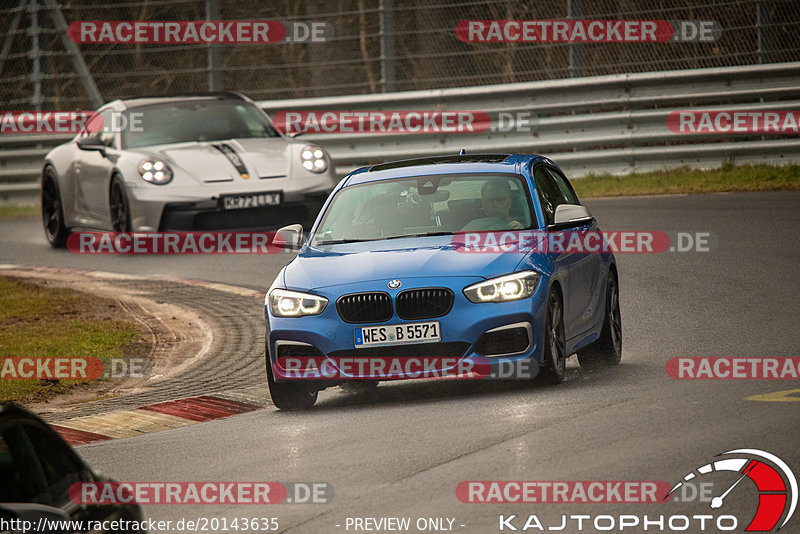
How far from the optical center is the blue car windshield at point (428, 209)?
895 cm

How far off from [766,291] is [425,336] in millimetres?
4463

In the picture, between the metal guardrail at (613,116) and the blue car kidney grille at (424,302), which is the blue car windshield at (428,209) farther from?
the metal guardrail at (613,116)

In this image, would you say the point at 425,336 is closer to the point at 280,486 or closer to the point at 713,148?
the point at 280,486

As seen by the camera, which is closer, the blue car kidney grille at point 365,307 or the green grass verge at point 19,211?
the blue car kidney grille at point 365,307

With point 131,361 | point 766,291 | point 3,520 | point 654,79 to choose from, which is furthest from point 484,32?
point 3,520

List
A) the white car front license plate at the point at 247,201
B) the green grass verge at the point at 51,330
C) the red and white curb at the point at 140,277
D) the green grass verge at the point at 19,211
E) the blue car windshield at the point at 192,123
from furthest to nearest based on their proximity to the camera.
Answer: the green grass verge at the point at 19,211, the blue car windshield at the point at 192,123, the white car front license plate at the point at 247,201, the red and white curb at the point at 140,277, the green grass verge at the point at 51,330

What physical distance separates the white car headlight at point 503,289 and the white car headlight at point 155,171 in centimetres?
777

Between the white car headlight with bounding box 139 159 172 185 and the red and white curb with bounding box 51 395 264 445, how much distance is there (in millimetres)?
6478

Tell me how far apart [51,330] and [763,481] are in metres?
7.48

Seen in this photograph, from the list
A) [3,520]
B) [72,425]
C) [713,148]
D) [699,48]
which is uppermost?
[699,48]

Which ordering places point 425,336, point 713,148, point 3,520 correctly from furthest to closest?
point 713,148 → point 425,336 → point 3,520

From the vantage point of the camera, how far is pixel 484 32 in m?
19.6

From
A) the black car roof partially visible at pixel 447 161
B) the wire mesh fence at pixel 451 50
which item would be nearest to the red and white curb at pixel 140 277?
the black car roof partially visible at pixel 447 161

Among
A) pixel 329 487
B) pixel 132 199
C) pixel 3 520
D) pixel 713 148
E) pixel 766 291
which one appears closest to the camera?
pixel 3 520
